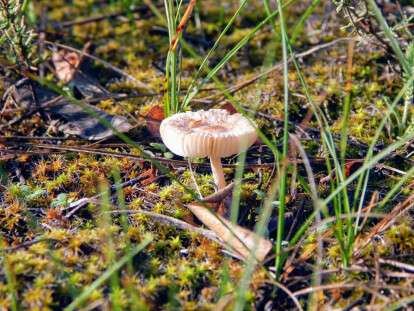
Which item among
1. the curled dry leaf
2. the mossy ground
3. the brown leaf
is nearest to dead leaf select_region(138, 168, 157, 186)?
the mossy ground

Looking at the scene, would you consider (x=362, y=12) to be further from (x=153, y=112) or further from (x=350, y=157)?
(x=153, y=112)

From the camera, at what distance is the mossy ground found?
186cm

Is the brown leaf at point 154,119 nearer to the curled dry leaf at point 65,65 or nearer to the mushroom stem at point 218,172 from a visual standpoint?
the mushroom stem at point 218,172

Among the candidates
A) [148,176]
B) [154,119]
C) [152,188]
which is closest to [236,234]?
[152,188]

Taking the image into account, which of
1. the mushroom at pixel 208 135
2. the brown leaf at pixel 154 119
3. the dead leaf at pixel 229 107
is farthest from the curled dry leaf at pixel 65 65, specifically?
the mushroom at pixel 208 135

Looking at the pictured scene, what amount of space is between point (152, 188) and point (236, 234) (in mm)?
551

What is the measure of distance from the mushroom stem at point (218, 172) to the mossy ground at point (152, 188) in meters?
0.11

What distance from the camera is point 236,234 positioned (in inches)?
78.4

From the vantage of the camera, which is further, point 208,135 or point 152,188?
point 152,188

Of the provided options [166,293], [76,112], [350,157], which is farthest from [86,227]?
[350,157]

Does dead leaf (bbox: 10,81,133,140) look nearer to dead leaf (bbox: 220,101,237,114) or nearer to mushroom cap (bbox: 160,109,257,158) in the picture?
dead leaf (bbox: 220,101,237,114)

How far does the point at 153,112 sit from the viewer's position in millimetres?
2727

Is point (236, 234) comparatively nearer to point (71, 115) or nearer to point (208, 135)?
point (208, 135)

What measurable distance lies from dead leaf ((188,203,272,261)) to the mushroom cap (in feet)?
0.80
